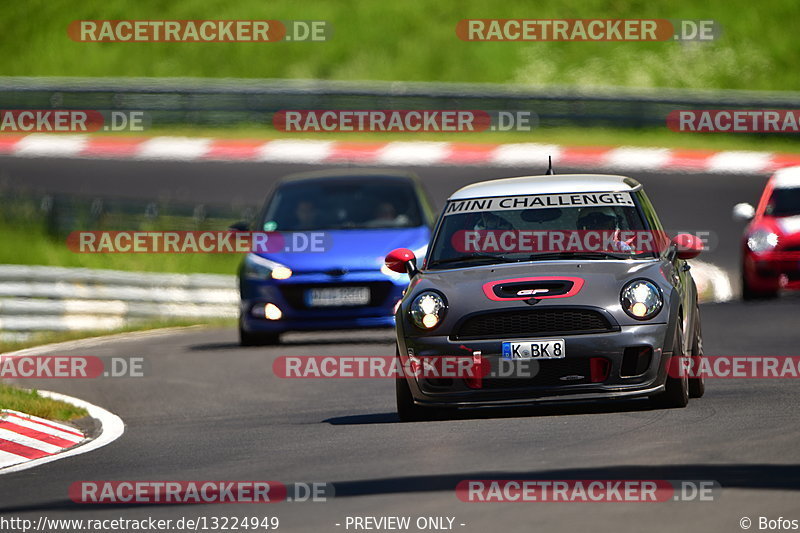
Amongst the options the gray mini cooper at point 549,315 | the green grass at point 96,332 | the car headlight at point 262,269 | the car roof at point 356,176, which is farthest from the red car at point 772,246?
the gray mini cooper at point 549,315

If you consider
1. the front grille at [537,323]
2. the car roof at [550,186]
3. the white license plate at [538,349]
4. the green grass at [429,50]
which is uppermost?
the green grass at [429,50]

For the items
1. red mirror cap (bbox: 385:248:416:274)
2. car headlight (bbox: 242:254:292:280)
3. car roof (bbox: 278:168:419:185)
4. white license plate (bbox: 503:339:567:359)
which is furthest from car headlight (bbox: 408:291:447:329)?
car roof (bbox: 278:168:419:185)

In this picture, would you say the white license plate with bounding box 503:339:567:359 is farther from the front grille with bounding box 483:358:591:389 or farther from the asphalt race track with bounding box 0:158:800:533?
the asphalt race track with bounding box 0:158:800:533

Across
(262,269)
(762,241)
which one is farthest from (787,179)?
(262,269)

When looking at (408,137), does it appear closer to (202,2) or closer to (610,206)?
(202,2)

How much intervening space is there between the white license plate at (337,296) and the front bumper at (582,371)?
577 centimetres

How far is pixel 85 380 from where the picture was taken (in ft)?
48.5

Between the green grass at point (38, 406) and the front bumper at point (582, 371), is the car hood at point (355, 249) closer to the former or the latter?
the green grass at point (38, 406)

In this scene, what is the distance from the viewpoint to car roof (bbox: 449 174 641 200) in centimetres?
1094

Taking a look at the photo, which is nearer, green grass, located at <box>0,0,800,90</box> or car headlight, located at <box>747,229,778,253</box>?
car headlight, located at <box>747,229,778,253</box>

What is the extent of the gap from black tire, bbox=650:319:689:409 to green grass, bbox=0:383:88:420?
163 inches

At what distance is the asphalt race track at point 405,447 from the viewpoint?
24.1ft

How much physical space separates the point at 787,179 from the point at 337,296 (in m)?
5.55

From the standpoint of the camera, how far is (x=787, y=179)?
61.1ft
